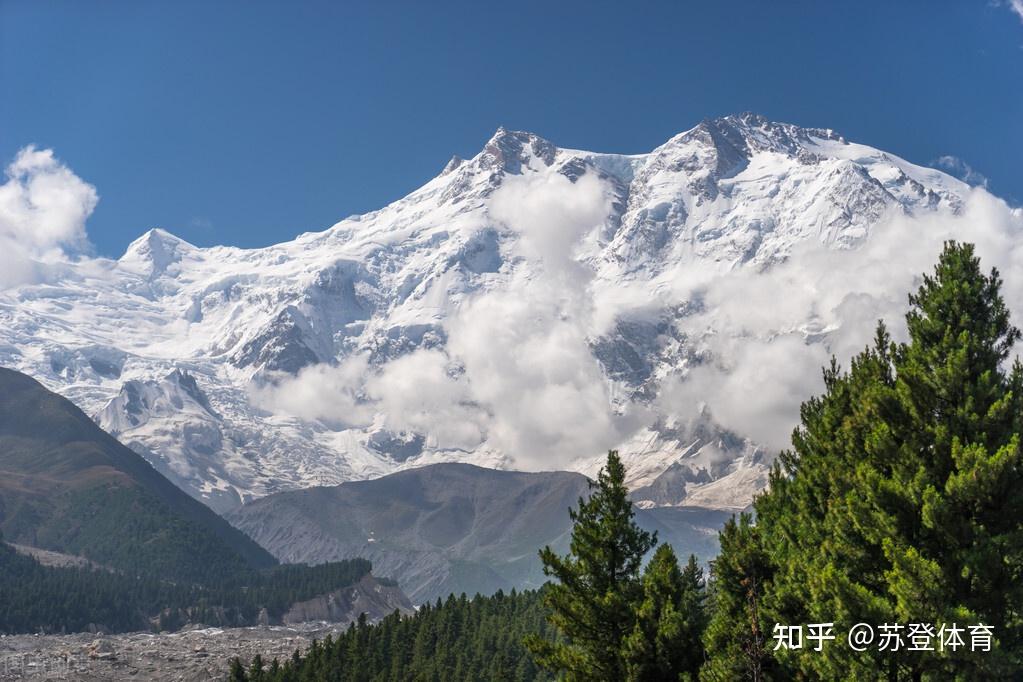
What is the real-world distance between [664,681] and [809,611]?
325 inches

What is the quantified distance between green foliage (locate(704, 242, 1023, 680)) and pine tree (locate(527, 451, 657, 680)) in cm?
454

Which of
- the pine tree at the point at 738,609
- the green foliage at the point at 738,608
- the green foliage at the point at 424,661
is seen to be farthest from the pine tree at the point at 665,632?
the green foliage at the point at 424,661

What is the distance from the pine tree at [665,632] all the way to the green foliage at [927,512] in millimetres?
1923

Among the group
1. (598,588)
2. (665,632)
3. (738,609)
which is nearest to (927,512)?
(738,609)

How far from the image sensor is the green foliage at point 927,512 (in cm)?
3231

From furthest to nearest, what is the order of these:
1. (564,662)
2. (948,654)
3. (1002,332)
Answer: (564,662) < (1002,332) < (948,654)

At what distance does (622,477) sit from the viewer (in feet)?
156

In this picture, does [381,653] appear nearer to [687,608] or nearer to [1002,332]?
[687,608]

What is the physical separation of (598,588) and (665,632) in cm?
400

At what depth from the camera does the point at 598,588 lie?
44.9m

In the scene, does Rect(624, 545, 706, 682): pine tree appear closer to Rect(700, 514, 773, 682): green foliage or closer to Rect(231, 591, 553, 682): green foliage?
Rect(700, 514, 773, 682): green foliage

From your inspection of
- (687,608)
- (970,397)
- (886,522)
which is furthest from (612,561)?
(970,397)

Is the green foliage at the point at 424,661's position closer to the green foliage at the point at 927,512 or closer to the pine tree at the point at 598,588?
the pine tree at the point at 598,588

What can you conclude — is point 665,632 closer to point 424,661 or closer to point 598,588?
point 598,588
